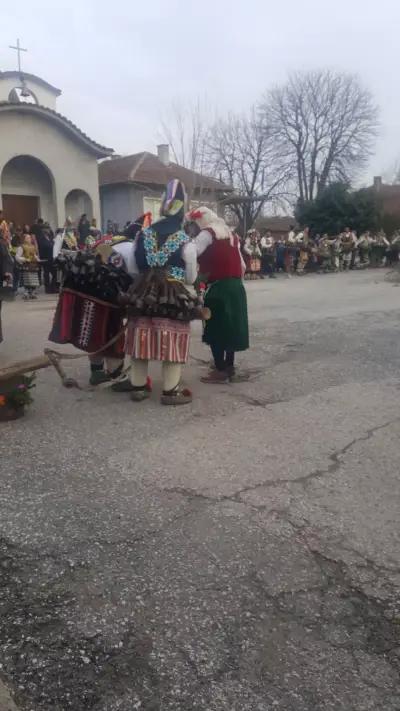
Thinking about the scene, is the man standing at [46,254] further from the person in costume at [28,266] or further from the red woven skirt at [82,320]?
the red woven skirt at [82,320]

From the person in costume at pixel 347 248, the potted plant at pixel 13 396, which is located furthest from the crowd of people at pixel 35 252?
the person in costume at pixel 347 248

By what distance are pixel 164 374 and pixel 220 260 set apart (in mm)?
1232

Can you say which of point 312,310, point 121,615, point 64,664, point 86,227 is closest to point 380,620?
point 121,615

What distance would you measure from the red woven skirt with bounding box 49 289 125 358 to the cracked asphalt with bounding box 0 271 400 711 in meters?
0.51

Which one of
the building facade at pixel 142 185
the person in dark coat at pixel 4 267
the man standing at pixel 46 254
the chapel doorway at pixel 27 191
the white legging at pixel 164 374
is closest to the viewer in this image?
the white legging at pixel 164 374

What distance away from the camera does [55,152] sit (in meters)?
20.9

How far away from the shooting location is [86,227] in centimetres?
1800

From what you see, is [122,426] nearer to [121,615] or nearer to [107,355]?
[107,355]

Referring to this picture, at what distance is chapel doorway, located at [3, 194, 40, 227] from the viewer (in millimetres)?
21406

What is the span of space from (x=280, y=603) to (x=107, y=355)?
367 centimetres

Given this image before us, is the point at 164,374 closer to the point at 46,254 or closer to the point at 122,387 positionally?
the point at 122,387

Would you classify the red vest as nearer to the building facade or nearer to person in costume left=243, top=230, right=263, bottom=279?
person in costume left=243, top=230, right=263, bottom=279

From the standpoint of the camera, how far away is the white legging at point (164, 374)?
536 cm

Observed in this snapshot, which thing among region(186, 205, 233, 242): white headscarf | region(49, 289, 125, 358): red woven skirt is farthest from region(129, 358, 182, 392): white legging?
region(186, 205, 233, 242): white headscarf
